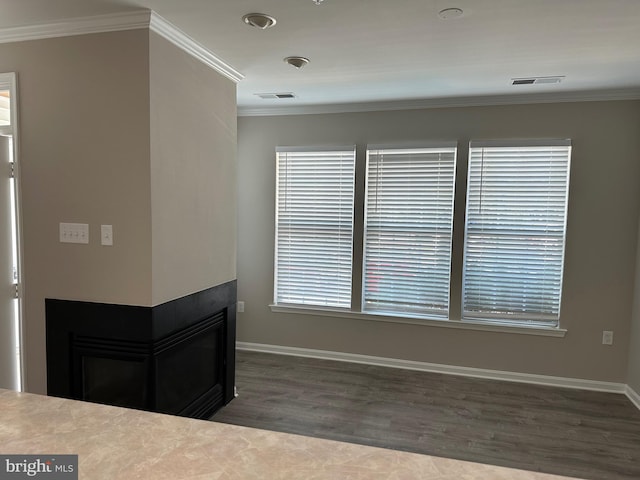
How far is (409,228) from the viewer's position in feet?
13.6

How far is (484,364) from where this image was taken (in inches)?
158

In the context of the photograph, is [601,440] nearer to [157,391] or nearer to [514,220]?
[514,220]

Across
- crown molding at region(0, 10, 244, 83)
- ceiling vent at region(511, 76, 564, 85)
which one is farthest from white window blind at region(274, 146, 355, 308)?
crown molding at region(0, 10, 244, 83)

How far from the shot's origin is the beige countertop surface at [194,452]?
3.15ft

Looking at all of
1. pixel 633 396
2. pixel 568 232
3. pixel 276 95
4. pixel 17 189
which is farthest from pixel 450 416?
pixel 17 189

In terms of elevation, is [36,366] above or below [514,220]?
below

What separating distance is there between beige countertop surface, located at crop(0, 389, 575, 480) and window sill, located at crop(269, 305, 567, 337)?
10.4 ft

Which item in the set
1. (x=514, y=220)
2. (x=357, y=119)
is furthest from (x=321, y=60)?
(x=514, y=220)

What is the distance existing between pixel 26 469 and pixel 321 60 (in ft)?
8.88

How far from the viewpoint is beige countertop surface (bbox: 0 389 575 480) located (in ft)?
3.15

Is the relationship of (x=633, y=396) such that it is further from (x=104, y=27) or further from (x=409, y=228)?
(x=104, y=27)

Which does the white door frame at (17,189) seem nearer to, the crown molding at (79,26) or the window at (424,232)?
the crown molding at (79,26)

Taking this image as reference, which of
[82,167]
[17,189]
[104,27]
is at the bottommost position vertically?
[17,189]

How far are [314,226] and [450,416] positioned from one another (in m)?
2.15
